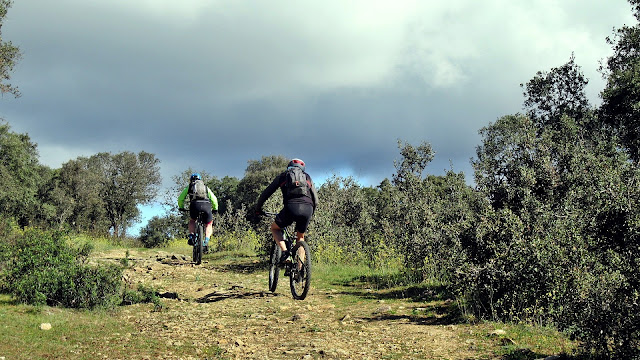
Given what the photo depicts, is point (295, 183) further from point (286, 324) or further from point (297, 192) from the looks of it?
point (286, 324)

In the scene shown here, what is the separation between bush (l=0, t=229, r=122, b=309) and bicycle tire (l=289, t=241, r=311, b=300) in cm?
403

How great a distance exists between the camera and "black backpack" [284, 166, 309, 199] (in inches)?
386

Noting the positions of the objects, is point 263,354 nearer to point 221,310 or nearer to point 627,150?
point 221,310

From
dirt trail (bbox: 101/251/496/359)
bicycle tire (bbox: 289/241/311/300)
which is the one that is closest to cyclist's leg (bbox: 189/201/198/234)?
dirt trail (bbox: 101/251/496/359)

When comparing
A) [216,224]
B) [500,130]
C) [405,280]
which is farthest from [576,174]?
[500,130]

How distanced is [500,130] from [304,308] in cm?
3712

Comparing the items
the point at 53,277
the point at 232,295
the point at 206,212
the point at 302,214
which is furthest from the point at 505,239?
the point at 53,277

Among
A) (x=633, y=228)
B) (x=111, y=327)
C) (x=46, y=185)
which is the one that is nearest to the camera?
(x=633, y=228)

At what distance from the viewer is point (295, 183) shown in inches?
385

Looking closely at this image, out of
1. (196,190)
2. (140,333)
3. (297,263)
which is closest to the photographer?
(140,333)

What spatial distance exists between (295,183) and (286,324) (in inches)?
116

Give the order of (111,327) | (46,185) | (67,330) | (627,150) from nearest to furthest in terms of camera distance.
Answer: (67,330), (111,327), (627,150), (46,185)

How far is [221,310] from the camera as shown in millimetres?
11203

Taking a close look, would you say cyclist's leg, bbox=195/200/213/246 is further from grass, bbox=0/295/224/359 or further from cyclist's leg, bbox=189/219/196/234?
grass, bbox=0/295/224/359
